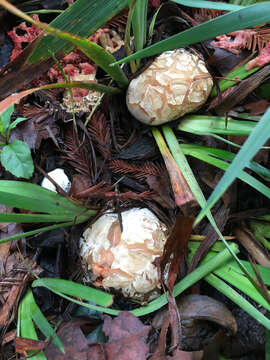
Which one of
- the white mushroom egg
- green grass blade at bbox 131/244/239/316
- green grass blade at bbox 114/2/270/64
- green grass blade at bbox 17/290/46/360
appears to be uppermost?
green grass blade at bbox 114/2/270/64

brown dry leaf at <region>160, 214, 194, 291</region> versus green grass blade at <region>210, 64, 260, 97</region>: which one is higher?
green grass blade at <region>210, 64, 260, 97</region>

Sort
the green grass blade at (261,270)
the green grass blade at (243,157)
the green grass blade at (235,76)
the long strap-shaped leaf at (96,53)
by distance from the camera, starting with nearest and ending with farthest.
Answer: the green grass blade at (243,157), the long strap-shaped leaf at (96,53), the green grass blade at (261,270), the green grass blade at (235,76)

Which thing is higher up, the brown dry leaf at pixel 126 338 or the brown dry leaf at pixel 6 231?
the brown dry leaf at pixel 6 231

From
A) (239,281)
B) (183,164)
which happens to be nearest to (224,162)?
(183,164)

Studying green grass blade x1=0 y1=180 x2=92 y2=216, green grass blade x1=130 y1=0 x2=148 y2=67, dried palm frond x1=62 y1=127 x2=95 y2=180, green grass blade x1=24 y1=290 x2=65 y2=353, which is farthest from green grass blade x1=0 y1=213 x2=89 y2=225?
green grass blade x1=130 y1=0 x2=148 y2=67

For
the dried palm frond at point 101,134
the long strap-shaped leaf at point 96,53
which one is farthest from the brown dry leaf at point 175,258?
the long strap-shaped leaf at point 96,53

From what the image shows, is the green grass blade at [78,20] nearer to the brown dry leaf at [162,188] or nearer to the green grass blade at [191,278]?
the brown dry leaf at [162,188]

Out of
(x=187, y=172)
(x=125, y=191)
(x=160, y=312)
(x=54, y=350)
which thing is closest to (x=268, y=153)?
(x=187, y=172)

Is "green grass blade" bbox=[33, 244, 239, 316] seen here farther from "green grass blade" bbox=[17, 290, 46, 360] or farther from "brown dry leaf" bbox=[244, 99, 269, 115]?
"brown dry leaf" bbox=[244, 99, 269, 115]
